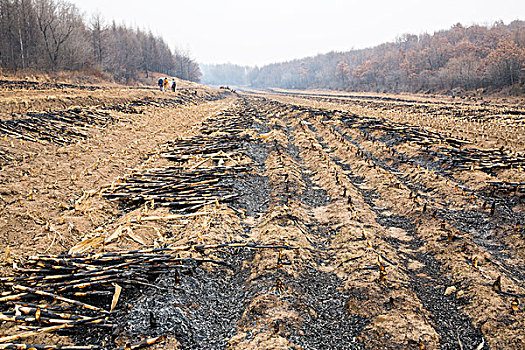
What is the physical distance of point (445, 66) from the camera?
2302 inches

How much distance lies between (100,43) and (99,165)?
183 ft

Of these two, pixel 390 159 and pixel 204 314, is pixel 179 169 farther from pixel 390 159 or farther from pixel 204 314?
pixel 390 159

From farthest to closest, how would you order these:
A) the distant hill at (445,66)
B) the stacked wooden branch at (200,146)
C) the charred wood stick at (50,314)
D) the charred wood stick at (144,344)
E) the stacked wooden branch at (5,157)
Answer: the distant hill at (445,66) < the stacked wooden branch at (200,146) < the stacked wooden branch at (5,157) < the charred wood stick at (50,314) < the charred wood stick at (144,344)

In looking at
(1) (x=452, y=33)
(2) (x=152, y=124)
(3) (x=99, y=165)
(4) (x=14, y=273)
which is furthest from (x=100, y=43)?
(1) (x=452, y=33)

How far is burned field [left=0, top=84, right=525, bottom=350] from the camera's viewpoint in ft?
13.6

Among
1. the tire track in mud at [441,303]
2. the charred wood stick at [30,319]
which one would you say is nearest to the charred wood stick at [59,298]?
the charred wood stick at [30,319]

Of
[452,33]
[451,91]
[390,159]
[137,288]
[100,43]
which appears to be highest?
[452,33]

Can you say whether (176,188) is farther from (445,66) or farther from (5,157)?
(445,66)

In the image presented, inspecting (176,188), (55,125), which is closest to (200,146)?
(176,188)

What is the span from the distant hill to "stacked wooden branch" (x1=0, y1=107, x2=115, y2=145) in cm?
4174

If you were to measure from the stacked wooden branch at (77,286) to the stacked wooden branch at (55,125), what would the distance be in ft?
30.7

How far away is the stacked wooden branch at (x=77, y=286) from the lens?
12.6 ft

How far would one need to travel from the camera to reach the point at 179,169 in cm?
1017

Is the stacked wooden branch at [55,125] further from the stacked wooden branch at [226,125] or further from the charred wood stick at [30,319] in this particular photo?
the charred wood stick at [30,319]
